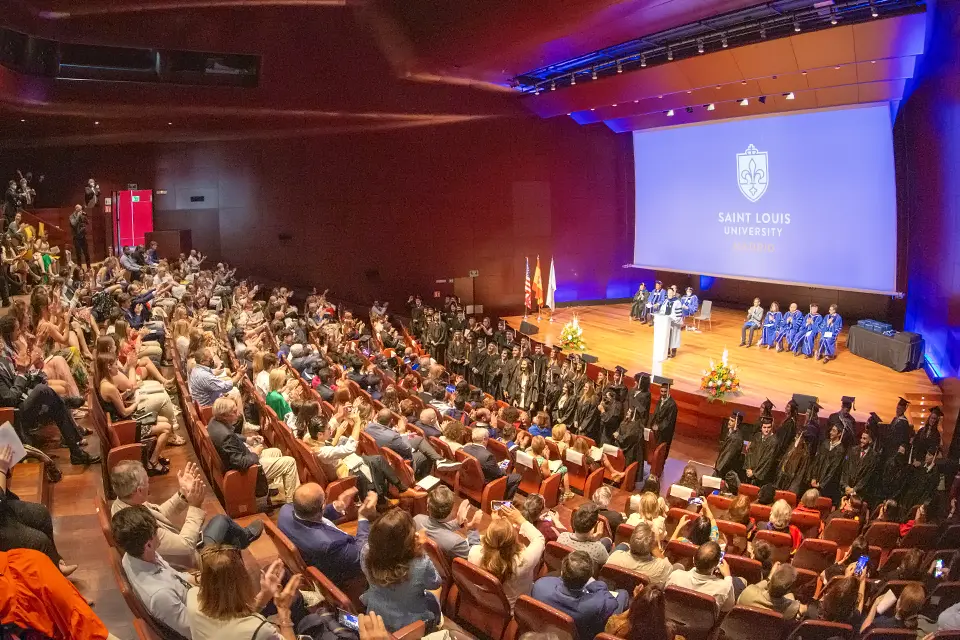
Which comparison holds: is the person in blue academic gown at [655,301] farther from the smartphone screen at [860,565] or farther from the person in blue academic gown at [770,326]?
the smartphone screen at [860,565]

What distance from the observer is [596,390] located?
8.56m

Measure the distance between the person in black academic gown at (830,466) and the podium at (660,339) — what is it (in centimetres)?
356

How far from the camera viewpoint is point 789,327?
11586mm

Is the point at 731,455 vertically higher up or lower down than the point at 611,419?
lower down

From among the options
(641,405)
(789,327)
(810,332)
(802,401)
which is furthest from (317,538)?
(789,327)

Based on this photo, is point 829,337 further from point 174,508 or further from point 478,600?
point 174,508

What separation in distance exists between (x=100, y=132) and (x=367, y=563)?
1265 centimetres

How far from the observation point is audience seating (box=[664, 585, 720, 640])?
3.21 m

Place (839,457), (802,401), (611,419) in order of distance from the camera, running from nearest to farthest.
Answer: (839,457), (611,419), (802,401)

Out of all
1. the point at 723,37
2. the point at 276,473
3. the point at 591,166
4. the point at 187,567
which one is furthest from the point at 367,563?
the point at 591,166

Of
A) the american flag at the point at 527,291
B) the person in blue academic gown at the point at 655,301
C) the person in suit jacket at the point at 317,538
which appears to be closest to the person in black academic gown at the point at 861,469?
the person in suit jacket at the point at 317,538

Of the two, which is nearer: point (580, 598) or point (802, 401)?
point (580, 598)

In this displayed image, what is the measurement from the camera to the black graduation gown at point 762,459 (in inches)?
273

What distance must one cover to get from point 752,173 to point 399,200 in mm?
6894
